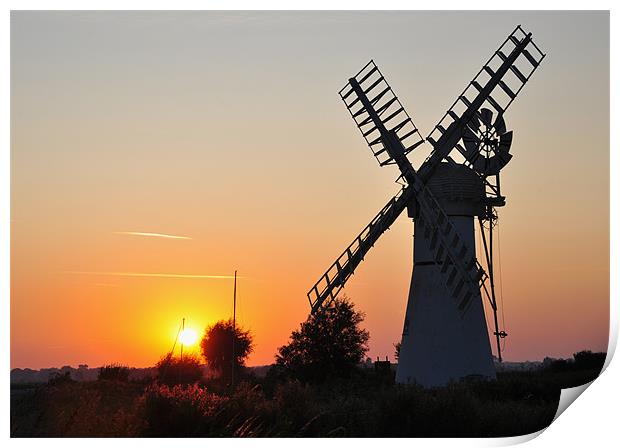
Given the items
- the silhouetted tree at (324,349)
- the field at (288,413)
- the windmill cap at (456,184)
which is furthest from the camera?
the silhouetted tree at (324,349)

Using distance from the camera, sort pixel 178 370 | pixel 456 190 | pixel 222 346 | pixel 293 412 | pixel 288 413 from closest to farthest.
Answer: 1. pixel 288 413
2. pixel 293 412
3. pixel 456 190
4. pixel 178 370
5. pixel 222 346

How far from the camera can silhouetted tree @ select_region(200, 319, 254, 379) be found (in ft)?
185

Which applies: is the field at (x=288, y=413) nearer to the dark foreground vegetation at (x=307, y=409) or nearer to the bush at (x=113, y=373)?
the dark foreground vegetation at (x=307, y=409)

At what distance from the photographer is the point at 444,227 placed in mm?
31797

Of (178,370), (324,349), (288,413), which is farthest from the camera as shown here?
(178,370)

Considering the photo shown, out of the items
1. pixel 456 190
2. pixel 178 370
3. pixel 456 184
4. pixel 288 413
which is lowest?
pixel 288 413

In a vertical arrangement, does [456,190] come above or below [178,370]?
above

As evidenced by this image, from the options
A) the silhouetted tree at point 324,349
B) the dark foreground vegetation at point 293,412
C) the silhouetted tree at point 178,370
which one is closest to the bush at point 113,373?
the silhouetted tree at point 178,370

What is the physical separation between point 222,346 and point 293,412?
32.3 metres

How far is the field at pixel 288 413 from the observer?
23281 millimetres

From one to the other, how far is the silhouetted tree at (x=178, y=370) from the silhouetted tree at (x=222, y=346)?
5.89 metres

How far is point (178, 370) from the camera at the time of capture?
44.9m

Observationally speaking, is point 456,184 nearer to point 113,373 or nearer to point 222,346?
point 113,373

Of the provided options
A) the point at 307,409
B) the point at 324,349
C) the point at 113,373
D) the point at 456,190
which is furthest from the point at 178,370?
the point at 307,409
